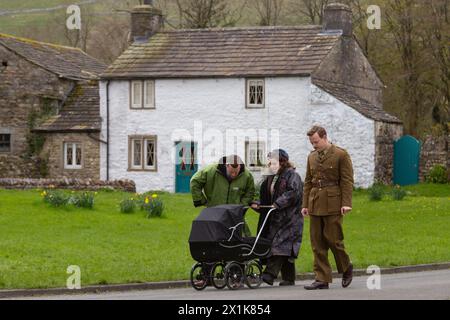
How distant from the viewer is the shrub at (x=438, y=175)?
4678 cm

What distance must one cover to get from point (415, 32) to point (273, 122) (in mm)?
15534

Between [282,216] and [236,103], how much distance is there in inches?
1190

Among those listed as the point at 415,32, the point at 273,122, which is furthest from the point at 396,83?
the point at 273,122

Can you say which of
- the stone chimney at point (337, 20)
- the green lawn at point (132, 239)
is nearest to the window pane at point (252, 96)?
the stone chimney at point (337, 20)

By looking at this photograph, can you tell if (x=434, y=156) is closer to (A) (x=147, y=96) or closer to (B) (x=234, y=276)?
(A) (x=147, y=96)

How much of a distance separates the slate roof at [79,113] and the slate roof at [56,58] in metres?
0.86

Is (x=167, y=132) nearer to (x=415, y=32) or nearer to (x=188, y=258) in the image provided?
(x=415, y=32)

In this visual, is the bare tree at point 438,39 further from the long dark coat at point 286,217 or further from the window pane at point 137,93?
the long dark coat at point 286,217

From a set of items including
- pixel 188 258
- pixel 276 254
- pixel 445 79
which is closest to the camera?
pixel 276 254

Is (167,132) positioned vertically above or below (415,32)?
below

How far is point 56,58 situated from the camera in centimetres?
5462

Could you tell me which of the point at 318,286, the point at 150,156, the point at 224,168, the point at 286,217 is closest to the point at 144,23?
the point at 150,156

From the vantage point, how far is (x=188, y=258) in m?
21.5

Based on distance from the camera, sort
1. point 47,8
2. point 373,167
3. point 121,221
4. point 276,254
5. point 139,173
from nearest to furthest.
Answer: point 276,254 < point 121,221 < point 373,167 < point 139,173 < point 47,8
